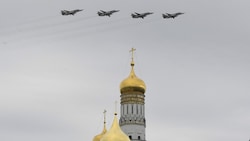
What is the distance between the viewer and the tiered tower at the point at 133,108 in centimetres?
9725

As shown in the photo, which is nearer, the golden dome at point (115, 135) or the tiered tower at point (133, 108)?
the golden dome at point (115, 135)

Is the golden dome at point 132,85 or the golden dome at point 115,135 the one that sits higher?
the golden dome at point 132,85

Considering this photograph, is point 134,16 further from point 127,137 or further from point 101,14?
point 127,137

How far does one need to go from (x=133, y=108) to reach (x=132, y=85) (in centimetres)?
331

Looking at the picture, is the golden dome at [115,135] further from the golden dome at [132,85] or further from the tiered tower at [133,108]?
the golden dome at [132,85]

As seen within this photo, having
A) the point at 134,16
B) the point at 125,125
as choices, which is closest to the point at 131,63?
the point at 125,125

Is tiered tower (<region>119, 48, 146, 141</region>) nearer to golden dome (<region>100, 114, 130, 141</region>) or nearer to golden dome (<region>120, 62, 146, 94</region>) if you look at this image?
golden dome (<region>120, 62, 146, 94</region>)

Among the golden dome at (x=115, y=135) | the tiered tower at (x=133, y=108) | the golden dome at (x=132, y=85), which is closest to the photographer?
the golden dome at (x=115, y=135)

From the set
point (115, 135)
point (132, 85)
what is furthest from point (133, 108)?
point (115, 135)

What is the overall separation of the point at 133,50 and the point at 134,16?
1535 inches

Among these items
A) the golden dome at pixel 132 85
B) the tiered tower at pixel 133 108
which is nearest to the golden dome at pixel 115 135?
the tiered tower at pixel 133 108

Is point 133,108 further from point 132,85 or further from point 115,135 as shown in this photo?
point 115,135

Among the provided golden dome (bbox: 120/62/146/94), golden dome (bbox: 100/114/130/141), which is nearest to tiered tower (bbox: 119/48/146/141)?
golden dome (bbox: 120/62/146/94)

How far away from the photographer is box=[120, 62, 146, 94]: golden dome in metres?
100
